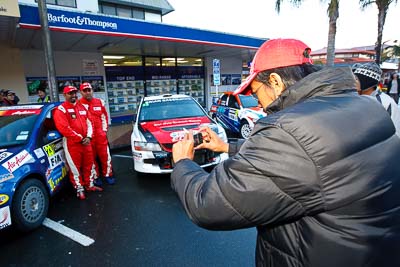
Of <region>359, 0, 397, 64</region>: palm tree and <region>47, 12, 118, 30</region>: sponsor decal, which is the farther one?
<region>359, 0, 397, 64</region>: palm tree

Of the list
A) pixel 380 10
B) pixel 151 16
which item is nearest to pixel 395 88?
pixel 380 10

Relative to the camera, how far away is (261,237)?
1.10m

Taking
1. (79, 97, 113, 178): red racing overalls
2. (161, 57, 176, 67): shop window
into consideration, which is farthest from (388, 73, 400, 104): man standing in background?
(79, 97, 113, 178): red racing overalls

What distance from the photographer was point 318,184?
2.65 feet

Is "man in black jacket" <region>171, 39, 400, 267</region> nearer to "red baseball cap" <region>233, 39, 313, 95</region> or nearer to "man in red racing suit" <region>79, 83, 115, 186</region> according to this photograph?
"red baseball cap" <region>233, 39, 313, 95</region>

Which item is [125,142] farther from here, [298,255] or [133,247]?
[298,255]

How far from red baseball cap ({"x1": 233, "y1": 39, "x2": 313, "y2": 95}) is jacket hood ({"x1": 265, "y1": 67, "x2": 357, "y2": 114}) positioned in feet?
0.49

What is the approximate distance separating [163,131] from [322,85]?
400 cm

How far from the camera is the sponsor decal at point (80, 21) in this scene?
22.1 feet

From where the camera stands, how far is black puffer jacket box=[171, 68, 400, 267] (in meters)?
0.81

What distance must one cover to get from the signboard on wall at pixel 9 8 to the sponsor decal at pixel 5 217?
14.1 ft

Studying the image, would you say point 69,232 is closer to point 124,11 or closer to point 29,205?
point 29,205

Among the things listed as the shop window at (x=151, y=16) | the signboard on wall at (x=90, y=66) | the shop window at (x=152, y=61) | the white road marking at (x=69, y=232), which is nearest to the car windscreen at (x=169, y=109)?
the white road marking at (x=69, y=232)

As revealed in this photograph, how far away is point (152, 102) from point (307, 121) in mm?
5582
